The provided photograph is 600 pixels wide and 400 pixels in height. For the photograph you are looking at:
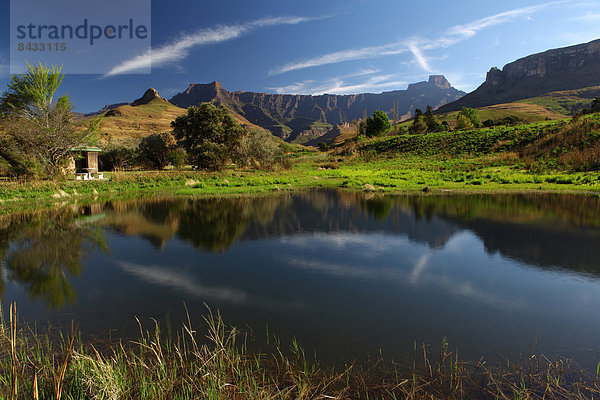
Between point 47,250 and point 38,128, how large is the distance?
25.2 metres

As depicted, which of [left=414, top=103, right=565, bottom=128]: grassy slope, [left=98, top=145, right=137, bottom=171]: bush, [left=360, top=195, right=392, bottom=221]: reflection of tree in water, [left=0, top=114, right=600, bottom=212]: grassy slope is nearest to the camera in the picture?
[left=360, top=195, right=392, bottom=221]: reflection of tree in water

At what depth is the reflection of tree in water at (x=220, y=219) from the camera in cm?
1238

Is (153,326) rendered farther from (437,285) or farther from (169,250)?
(437,285)

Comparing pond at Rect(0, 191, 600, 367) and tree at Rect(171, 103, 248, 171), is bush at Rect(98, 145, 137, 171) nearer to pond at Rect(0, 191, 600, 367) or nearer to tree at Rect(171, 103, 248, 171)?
tree at Rect(171, 103, 248, 171)

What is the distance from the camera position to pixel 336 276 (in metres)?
8.46

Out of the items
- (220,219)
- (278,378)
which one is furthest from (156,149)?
(278,378)

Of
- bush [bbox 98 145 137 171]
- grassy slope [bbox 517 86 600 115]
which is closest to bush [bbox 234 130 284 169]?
bush [bbox 98 145 137 171]

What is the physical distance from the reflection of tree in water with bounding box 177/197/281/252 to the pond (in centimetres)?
13

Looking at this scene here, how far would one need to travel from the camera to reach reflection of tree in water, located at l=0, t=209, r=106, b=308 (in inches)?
309

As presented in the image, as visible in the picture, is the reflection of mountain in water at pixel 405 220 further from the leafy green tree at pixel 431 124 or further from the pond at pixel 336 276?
the leafy green tree at pixel 431 124

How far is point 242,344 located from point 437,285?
16.2ft

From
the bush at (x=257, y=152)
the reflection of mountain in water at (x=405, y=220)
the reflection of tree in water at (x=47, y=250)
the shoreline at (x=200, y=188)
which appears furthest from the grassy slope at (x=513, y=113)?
the reflection of tree in water at (x=47, y=250)

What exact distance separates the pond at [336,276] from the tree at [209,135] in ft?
90.9

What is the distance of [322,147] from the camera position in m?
127
